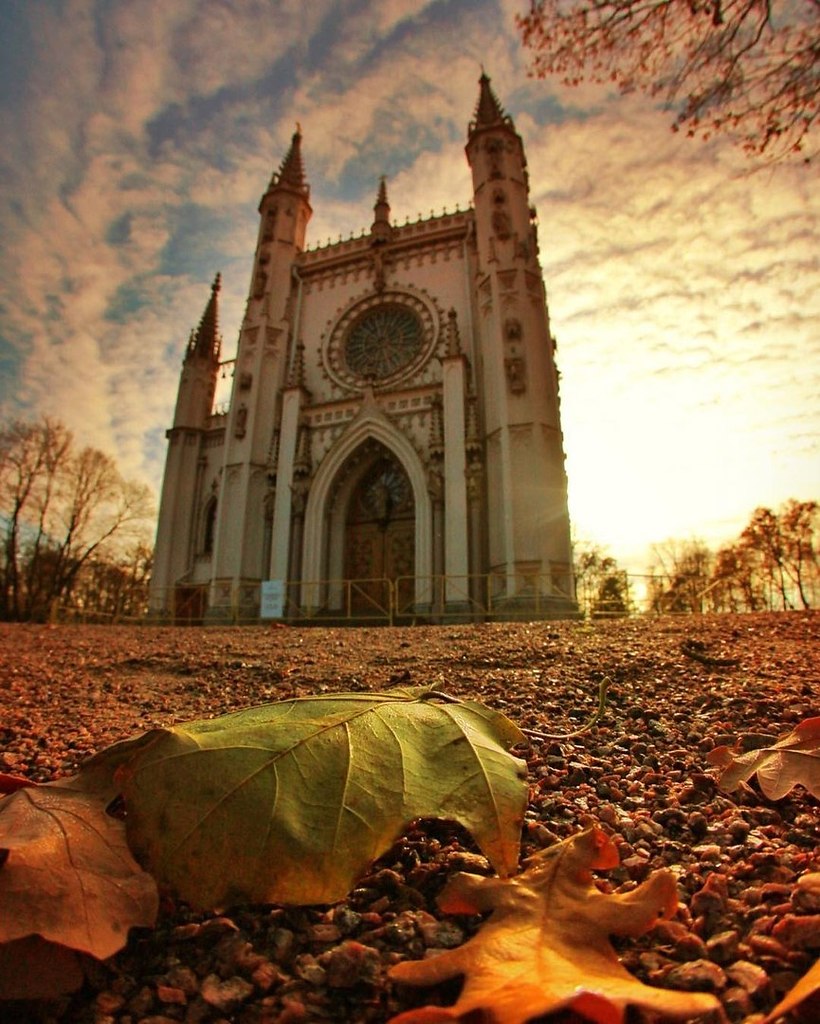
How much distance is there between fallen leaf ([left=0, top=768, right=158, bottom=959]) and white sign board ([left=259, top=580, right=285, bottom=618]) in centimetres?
1396

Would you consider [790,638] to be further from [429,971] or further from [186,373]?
[186,373]

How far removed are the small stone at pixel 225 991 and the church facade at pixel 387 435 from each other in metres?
12.7

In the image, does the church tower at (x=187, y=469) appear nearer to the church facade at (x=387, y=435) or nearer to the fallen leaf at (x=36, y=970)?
the church facade at (x=387, y=435)

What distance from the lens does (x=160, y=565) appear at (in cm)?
1959

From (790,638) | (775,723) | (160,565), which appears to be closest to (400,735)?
(775,723)

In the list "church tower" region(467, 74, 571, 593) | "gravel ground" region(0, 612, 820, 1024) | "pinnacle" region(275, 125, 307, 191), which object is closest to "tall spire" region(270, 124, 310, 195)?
"pinnacle" region(275, 125, 307, 191)

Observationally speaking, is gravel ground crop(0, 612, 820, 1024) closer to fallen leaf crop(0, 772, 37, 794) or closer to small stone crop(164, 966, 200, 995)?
small stone crop(164, 966, 200, 995)

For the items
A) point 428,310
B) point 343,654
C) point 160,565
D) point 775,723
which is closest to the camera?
point 775,723

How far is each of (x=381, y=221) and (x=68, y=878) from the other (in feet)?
72.1

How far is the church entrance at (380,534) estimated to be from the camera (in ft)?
52.5

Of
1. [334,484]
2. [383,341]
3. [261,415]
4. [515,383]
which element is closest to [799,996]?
[515,383]

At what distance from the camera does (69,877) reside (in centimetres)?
77

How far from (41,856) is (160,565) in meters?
20.6

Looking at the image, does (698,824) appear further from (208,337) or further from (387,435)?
(208,337)
